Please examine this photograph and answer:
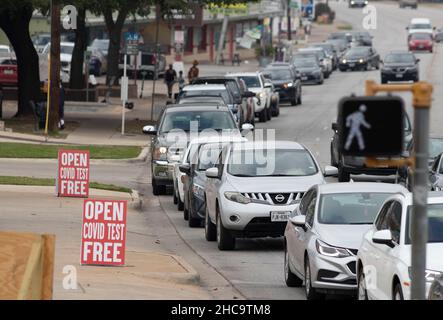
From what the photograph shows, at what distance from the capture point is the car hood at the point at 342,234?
50.2 ft

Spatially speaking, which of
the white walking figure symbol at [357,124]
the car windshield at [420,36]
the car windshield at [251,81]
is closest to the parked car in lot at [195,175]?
the white walking figure symbol at [357,124]

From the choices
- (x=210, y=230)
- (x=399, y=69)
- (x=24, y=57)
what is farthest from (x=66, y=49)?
(x=210, y=230)

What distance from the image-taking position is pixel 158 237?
22.4 m

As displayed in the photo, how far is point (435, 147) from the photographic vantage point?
28297mm

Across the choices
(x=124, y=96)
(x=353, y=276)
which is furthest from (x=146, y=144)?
(x=353, y=276)

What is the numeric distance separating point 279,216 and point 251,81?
31.1 meters

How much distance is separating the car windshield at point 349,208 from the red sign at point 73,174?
10417 mm

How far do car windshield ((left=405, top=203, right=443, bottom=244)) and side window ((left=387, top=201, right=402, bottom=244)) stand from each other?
14 centimetres

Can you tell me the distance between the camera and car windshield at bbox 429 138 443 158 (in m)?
28.0

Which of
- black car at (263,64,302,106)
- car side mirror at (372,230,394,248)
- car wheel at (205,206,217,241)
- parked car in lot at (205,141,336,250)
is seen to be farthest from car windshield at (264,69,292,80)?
car side mirror at (372,230,394,248)

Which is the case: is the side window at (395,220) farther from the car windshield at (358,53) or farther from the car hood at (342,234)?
the car windshield at (358,53)

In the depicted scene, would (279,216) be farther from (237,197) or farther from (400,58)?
(400,58)
